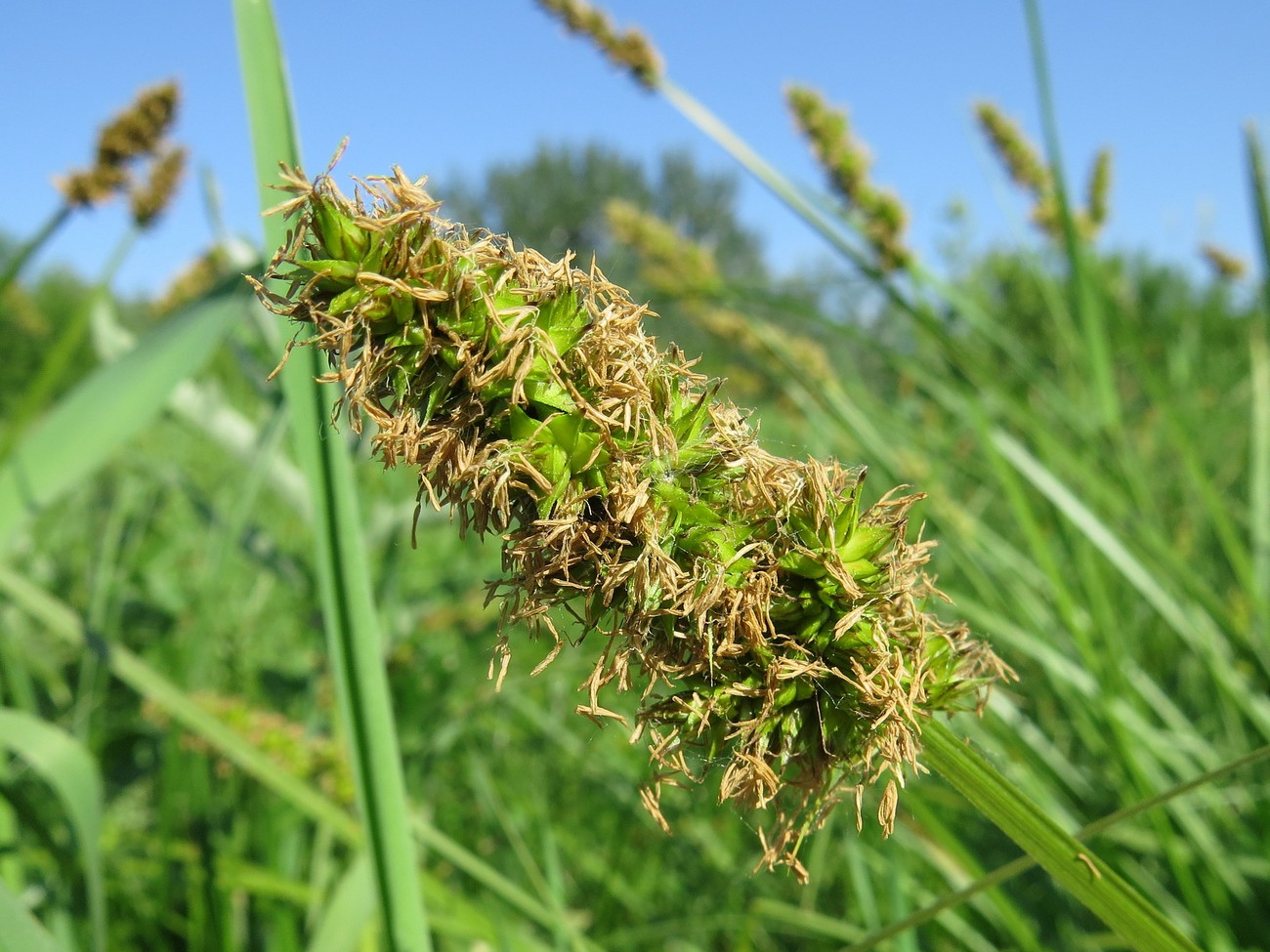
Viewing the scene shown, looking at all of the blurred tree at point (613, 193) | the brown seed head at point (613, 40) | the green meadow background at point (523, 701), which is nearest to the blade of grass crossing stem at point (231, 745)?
the green meadow background at point (523, 701)

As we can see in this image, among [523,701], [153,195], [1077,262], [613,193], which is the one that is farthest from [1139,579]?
[613,193]

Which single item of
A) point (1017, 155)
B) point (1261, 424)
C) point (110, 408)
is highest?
point (1017, 155)

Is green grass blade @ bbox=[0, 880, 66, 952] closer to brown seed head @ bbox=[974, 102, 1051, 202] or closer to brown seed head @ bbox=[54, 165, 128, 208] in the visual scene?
brown seed head @ bbox=[54, 165, 128, 208]

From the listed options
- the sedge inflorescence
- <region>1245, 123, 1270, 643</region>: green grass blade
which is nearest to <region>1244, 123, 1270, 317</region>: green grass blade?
<region>1245, 123, 1270, 643</region>: green grass blade

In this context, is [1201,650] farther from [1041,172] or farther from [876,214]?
[1041,172]

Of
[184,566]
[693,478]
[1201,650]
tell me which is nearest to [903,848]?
[1201,650]

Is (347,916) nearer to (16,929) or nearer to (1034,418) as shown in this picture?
(16,929)
